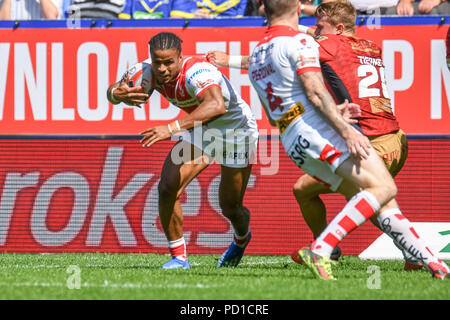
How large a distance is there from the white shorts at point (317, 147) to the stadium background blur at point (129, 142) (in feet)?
12.9

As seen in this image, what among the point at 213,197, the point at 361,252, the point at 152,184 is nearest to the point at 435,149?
the point at 361,252

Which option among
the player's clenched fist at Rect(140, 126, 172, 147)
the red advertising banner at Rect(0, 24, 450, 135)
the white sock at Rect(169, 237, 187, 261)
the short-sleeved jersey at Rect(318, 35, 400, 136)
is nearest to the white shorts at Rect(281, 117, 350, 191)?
the player's clenched fist at Rect(140, 126, 172, 147)

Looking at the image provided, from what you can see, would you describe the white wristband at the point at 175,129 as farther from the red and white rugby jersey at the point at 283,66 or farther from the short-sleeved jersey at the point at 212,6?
the short-sleeved jersey at the point at 212,6

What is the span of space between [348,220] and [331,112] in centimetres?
77

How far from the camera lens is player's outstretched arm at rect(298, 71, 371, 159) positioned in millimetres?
5906

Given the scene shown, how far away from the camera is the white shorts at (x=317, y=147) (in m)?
6.04

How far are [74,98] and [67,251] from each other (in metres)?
1.90

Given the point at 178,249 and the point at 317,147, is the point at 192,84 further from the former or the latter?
the point at 317,147

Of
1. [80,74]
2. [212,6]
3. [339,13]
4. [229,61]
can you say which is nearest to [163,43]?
[229,61]

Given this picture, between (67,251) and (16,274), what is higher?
(16,274)

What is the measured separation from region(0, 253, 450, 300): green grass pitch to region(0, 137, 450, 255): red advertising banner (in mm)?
2143
